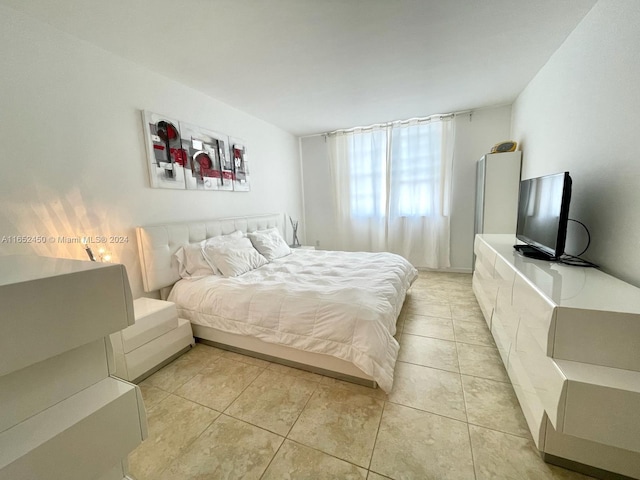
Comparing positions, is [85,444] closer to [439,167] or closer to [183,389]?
[183,389]

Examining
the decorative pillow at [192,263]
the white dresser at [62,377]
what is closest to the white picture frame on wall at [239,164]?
the decorative pillow at [192,263]

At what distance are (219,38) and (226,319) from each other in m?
2.15

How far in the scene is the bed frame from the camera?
70.2 inches

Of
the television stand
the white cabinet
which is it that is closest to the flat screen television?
the television stand

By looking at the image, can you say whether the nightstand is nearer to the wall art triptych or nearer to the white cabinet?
the wall art triptych

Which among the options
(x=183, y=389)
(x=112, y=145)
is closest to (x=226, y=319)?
(x=183, y=389)

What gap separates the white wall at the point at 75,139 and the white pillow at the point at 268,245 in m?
0.72

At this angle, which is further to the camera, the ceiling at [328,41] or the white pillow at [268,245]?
the white pillow at [268,245]

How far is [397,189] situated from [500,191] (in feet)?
4.74

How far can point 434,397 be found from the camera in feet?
5.25

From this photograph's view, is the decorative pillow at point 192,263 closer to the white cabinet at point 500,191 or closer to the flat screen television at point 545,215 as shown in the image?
the flat screen television at point 545,215

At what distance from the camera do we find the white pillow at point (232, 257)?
8.04 ft

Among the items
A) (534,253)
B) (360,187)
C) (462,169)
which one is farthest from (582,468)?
(360,187)

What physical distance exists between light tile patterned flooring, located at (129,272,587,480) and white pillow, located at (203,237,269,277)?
2.48ft
